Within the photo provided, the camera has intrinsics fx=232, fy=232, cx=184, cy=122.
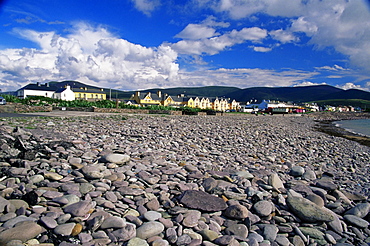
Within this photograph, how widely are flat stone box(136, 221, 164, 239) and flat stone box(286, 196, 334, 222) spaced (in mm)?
2300

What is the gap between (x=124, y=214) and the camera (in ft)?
11.1

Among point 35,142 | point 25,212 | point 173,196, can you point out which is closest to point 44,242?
point 25,212

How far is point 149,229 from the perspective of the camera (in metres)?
3.04

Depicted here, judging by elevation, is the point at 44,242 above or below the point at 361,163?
above

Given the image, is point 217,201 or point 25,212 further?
point 217,201

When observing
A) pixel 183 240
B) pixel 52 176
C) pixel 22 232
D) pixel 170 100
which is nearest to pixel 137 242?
pixel 183 240

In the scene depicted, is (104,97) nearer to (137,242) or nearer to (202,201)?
(202,201)

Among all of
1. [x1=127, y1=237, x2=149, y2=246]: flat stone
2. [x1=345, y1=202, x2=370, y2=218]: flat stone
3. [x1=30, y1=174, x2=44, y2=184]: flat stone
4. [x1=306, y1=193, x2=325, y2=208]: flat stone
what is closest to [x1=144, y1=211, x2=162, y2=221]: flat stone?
[x1=127, y1=237, x2=149, y2=246]: flat stone

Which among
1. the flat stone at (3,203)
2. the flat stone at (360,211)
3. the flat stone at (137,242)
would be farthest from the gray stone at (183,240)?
the flat stone at (360,211)

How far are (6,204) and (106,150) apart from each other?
3.24 metres

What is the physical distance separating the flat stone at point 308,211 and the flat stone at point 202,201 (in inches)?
47.5

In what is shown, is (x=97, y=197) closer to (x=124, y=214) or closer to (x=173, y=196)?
(x=124, y=214)

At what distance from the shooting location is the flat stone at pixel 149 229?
2.97 metres

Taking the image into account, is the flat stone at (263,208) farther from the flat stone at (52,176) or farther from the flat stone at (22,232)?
the flat stone at (52,176)
